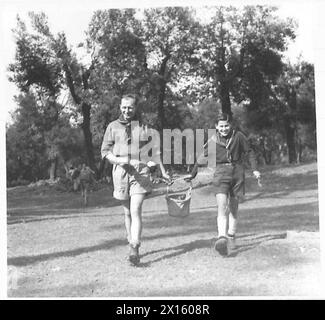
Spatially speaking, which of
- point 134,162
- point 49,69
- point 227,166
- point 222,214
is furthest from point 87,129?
point 222,214

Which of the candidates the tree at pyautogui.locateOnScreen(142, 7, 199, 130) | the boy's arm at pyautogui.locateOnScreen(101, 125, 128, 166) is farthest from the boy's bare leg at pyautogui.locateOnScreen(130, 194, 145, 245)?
the tree at pyautogui.locateOnScreen(142, 7, 199, 130)

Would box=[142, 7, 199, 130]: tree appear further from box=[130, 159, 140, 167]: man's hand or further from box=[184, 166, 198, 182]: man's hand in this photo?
box=[130, 159, 140, 167]: man's hand

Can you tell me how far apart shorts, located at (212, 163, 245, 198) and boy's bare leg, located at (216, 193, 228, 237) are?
62mm

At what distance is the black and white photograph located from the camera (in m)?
4.78

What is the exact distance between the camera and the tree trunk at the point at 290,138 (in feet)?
20.6

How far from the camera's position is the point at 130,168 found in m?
4.81

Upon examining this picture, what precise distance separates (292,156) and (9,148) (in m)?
3.82

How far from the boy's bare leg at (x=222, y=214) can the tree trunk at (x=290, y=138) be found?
1821 mm

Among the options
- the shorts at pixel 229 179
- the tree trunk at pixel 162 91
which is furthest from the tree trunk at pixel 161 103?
the shorts at pixel 229 179

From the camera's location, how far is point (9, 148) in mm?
5609

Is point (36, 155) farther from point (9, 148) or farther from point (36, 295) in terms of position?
point (36, 295)

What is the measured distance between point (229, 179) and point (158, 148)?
2.74 ft

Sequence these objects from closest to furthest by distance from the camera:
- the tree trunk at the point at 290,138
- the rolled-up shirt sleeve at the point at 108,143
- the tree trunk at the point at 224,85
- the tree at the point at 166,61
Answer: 1. the rolled-up shirt sleeve at the point at 108,143
2. the tree at the point at 166,61
3. the tree trunk at the point at 224,85
4. the tree trunk at the point at 290,138

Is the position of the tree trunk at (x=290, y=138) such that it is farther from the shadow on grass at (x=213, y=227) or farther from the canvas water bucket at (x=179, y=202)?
the canvas water bucket at (x=179, y=202)
